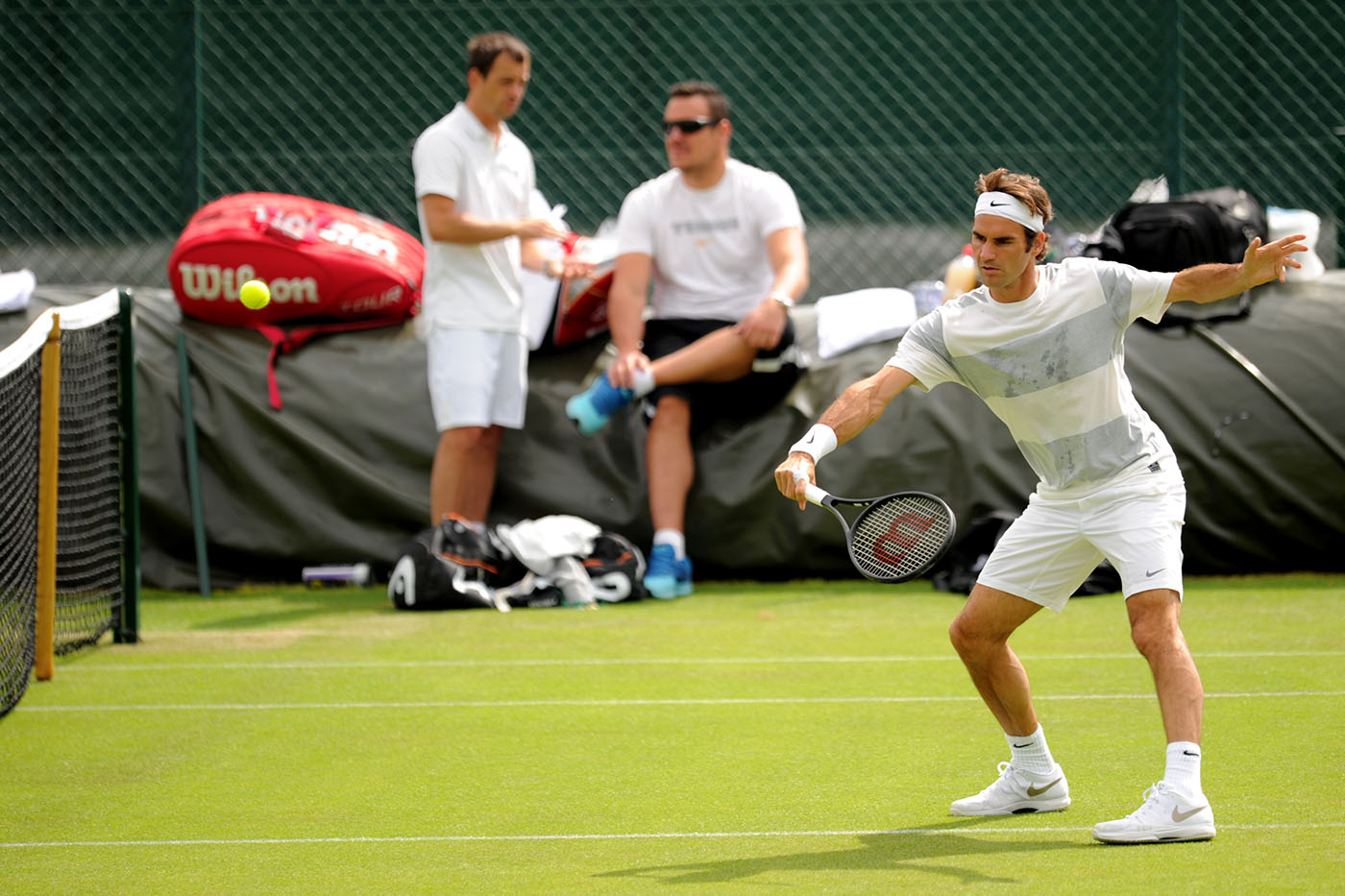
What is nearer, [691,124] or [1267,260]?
[1267,260]

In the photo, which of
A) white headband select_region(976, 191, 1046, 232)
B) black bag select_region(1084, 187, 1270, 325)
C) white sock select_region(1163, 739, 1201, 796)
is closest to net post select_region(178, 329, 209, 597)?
black bag select_region(1084, 187, 1270, 325)

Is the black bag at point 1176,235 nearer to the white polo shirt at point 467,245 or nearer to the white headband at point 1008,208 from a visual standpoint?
the white polo shirt at point 467,245

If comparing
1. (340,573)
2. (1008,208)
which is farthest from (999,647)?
(340,573)

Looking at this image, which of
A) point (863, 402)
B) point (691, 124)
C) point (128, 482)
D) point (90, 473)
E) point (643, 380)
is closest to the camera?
point (863, 402)

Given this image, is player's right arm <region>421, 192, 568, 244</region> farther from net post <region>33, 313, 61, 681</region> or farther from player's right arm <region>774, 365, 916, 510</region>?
player's right arm <region>774, 365, 916, 510</region>

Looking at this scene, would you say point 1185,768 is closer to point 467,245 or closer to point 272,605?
point 467,245

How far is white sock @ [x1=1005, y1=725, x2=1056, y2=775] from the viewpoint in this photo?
3623 mm

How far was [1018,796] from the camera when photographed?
11.9ft

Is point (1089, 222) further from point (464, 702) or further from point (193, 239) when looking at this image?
point (464, 702)

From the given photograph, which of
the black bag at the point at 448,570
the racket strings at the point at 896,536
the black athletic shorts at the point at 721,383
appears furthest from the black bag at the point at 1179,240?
the racket strings at the point at 896,536

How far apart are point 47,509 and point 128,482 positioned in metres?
0.77

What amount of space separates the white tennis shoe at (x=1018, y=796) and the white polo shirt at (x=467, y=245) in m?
3.91

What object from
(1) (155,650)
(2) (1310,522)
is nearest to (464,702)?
(1) (155,650)

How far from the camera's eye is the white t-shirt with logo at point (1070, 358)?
11.9ft
